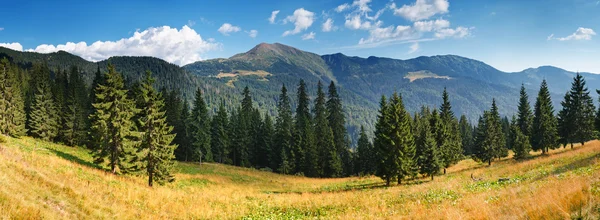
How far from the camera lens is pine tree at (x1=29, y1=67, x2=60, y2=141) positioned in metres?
50.7

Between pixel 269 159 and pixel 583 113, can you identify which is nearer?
pixel 583 113

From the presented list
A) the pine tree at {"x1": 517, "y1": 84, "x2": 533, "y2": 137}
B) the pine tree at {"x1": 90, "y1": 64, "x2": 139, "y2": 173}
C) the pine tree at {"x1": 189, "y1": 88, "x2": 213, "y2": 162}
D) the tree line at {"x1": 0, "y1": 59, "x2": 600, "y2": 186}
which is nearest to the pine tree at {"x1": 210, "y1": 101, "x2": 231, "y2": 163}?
the tree line at {"x1": 0, "y1": 59, "x2": 600, "y2": 186}

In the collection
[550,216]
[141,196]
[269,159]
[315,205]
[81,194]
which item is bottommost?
[269,159]

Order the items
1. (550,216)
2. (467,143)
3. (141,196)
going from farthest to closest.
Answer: (467,143)
(141,196)
(550,216)

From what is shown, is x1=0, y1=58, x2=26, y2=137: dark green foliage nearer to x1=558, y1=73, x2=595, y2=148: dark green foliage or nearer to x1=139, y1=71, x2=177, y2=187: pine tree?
x1=139, y1=71, x2=177, y2=187: pine tree

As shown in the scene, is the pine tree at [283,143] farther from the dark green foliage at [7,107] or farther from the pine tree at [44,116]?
the dark green foliage at [7,107]

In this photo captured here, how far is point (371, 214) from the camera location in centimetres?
1395

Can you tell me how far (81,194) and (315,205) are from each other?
13042 millimetres

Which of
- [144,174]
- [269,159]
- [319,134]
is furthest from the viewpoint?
[269,159]

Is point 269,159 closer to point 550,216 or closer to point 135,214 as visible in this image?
point 135,214

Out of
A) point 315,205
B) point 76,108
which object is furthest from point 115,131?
point 76,108

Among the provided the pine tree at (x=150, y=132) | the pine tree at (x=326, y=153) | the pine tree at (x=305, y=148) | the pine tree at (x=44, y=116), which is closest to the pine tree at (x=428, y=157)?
the pine tree at (x=326, y=153)

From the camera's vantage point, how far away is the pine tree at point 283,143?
205 feet

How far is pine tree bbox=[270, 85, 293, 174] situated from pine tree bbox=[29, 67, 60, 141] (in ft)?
135
